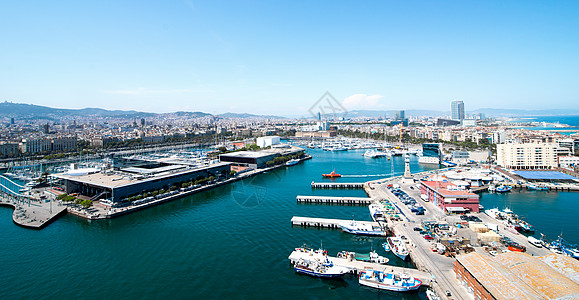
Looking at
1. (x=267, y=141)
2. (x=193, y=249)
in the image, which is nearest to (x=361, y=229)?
(x=193, y=249)

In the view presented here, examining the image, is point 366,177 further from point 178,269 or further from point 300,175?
point 178,269

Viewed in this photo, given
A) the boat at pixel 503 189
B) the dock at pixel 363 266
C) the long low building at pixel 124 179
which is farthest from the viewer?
the boat at pixel 503 189

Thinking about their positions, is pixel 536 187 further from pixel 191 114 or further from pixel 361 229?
pixel 191 114

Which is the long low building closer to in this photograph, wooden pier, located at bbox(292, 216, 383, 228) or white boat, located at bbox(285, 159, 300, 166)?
wooden pier, located at bbox(292, 216, 383, 228)

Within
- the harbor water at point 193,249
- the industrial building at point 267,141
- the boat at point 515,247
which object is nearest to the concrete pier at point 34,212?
the harbor water at point 193,249

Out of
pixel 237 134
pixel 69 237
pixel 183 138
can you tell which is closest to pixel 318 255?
pixel 69 237

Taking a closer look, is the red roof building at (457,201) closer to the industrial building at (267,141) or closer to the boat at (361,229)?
the boat at (361,229)
